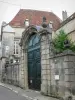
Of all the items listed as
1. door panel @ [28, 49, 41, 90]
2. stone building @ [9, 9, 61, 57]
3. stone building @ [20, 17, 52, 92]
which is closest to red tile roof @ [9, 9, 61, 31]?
stone building @ [9, 9, 61, 57]

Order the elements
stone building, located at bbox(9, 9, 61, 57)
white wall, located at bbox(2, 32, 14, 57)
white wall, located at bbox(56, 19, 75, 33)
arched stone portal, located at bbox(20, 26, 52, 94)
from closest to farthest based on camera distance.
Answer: arched stone portal, located at bbox(20, 26, 52, 94) → white wall, located at bbox(56, 19, 75, 33) → white wall, located at bbox(2, 32, 14, 57) → stone building, located at bbox(9, 9, 61, 57)

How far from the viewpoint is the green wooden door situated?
16578 millimetres

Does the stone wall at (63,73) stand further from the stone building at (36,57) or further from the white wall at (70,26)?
the white wall at (70,26)

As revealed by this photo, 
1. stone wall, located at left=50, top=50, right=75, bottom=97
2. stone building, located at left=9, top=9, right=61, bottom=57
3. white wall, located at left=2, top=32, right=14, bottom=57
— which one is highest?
stone building, located at left=9, top=9, right=61, bottom=57

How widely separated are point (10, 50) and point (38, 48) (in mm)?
17889

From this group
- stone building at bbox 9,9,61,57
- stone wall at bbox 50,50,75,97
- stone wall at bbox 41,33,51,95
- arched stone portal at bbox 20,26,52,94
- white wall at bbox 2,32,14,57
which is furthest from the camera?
stone building at bbox 9,9,61,57

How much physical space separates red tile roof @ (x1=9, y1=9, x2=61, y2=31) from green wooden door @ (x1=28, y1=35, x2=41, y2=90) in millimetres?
18108

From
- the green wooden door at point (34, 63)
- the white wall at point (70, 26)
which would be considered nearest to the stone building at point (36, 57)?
the green wooden door at point (34, 63)

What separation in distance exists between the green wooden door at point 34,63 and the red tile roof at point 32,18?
1811 cm

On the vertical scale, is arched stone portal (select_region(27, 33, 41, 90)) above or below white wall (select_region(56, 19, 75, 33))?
below

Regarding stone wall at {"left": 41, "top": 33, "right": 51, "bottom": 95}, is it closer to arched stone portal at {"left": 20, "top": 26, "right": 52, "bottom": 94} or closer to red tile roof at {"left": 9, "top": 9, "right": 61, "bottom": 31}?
arched stone portal at {"left": 20, "top": 26, "right": 52, "bottom": 94}

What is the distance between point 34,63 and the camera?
56.6 ft

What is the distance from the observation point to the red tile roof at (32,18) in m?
36.5

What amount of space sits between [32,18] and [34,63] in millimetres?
21947
